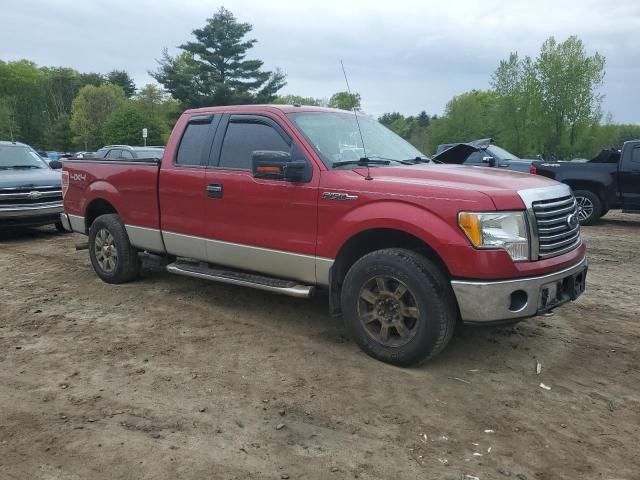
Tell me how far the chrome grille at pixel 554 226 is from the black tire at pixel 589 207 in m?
8.27

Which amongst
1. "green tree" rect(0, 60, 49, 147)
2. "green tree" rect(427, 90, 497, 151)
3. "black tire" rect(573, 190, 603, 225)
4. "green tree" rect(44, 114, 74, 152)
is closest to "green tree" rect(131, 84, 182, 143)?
"green tree" rect(44, 114, 74, 152)

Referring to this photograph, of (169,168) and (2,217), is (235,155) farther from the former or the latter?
(2,217)

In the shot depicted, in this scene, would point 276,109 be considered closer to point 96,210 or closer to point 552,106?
point 96,210

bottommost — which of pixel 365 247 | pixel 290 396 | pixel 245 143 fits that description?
pixel 290 396

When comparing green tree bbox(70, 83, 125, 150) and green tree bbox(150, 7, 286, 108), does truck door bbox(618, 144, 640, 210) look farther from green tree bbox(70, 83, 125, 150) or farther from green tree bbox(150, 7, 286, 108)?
green tree bbox(70, 83, 125, 150)

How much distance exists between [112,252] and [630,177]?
1012 cm

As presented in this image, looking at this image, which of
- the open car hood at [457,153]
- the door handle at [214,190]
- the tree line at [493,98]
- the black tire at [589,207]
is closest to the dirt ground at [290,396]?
→ the door handle at [214,190]

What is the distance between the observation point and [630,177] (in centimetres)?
1149

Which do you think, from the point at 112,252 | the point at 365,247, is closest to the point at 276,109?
the point at 365,247

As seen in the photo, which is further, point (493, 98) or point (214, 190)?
point (493, 98)

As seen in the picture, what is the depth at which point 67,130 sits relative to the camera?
249 ft

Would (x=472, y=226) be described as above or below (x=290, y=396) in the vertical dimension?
above

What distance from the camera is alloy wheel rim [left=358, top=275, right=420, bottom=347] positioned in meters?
4.07

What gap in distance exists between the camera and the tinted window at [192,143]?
548cm
